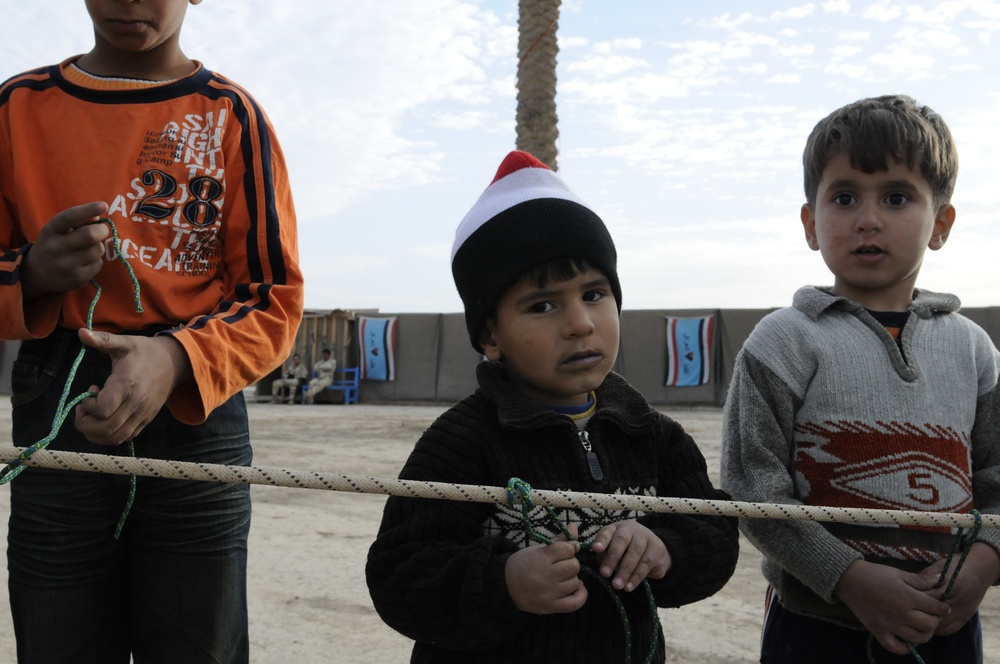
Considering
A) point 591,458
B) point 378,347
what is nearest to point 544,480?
point 591,458

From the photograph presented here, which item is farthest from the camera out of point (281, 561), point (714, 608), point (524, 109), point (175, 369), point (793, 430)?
point (524, 109)

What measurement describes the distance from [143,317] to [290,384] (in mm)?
16893

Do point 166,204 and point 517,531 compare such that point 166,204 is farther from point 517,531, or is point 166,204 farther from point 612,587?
point 612,587

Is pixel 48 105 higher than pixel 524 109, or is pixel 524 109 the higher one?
pixel 524 109

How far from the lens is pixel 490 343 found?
1.64m

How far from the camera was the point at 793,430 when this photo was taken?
1.73 m

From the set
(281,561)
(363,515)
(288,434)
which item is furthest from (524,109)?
(281,561)

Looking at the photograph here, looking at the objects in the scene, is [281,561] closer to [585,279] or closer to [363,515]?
[363,515]

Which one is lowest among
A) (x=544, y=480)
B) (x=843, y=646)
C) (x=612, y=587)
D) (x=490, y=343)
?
(x=843, y=646)

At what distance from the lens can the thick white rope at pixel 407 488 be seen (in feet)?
3.54

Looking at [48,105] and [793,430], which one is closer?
[48,105]

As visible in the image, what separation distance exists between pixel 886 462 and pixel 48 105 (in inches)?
64.9

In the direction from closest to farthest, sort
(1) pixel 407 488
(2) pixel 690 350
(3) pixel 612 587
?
1. (1) pixel 407 488
2. (3) pixel 612 587
3. (2) pixel 690 350

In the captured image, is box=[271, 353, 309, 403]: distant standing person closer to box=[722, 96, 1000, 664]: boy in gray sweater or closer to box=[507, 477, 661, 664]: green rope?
box=[722, 96, 1000, 664]: boy in gray sweater
